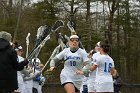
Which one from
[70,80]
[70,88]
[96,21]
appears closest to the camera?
[70,88]

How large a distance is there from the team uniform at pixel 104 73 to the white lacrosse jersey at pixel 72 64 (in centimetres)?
96

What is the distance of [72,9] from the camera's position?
40500 mm

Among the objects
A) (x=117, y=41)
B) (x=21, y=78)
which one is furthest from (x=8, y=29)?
(x=21, y=78)

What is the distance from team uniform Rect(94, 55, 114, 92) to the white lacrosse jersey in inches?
38.0

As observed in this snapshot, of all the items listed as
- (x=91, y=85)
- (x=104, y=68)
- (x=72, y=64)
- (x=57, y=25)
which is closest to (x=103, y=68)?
(x=104, y=68)

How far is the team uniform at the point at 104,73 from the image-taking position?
37.8 ft

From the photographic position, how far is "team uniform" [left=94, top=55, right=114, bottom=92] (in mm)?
11516

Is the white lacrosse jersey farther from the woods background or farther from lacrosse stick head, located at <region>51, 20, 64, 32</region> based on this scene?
the woods background

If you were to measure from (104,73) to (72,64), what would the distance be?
1.17m

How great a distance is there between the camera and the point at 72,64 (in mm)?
12531

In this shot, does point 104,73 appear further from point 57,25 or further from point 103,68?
point 57,25

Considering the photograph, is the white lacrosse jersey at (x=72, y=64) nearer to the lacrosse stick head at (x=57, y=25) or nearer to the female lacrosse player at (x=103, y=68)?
the female lacrosse player at (x=103, y=68)

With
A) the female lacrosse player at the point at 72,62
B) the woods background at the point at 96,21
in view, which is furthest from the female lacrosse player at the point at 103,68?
the woods background at the point at 96,21

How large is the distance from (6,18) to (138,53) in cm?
1185
